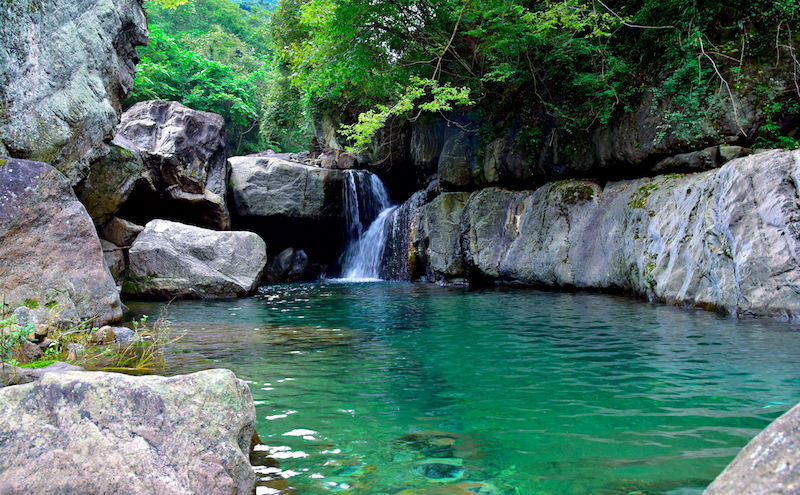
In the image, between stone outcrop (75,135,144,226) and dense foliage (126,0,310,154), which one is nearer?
stone outcrop (75,135,144,226)

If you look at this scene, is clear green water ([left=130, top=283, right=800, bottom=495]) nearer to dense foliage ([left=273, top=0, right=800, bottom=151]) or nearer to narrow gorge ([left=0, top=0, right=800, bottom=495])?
narrow gorge ([left=0, top=0, right=800, bottom=495])

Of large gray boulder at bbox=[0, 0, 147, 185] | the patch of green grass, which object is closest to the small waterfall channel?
large gray boulder at bbox=[0, 0, 147, 185]

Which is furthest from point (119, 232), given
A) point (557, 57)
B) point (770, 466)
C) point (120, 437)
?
point (770, 466)

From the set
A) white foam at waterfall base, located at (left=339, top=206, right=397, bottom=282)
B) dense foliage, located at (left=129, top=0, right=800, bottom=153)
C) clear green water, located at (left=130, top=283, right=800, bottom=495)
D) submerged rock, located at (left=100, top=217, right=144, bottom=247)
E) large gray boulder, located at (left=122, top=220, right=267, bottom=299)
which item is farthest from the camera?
white foam at waterfall base, located at (left=339, top=206, right=397, bottom=282)

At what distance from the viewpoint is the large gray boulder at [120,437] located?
6.86 ft

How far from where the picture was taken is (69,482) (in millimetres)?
2062

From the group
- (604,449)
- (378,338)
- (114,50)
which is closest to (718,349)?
(604,449)

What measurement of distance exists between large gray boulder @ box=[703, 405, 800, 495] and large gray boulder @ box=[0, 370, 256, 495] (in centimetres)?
193

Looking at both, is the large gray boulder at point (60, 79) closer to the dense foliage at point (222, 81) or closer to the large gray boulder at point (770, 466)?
the large gray boulder at point (770, 466)

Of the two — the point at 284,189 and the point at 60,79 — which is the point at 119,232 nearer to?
the point at 60,79

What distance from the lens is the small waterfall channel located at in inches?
769

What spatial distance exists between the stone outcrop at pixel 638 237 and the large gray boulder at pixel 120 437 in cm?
718

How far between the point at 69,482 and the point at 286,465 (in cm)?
110

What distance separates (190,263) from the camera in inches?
477
